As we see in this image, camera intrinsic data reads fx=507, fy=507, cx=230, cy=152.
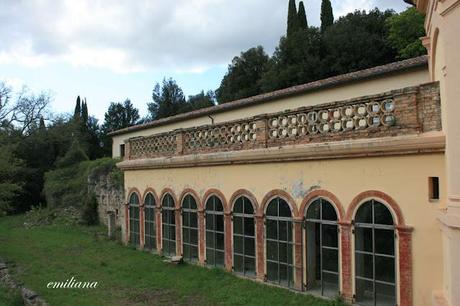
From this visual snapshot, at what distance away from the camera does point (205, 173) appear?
1544 centimetres

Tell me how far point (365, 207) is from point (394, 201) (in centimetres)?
77

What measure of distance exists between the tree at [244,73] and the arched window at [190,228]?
28482mm

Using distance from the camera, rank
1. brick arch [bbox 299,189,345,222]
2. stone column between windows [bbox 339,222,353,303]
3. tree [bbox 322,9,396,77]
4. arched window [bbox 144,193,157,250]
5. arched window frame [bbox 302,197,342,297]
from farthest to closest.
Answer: tree [bbox 322,9,396,77] → arched window [bbox 144,193,157,250] → arched window frame [bbox 302,197,342,297] → brick arch [bbox 299,189,345,222] → stone column between windows [bbox 339,222,353,303]

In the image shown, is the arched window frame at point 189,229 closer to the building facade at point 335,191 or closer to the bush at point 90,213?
the building facade at point 335,191

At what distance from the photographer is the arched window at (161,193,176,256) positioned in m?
17.4

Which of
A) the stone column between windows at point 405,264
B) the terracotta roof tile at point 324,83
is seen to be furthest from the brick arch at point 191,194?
the stone column between windows at point 405,264

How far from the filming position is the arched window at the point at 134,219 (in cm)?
1975

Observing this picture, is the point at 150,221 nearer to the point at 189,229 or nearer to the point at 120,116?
the point at 189,229

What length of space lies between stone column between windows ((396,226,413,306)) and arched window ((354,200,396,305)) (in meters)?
0.21

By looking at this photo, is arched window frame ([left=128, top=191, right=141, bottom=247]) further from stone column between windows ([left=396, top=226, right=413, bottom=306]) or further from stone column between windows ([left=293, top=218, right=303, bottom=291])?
stone column between windows ([left=396, top=226, right=413, bottom=306])

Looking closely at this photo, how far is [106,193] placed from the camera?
29.8 metres

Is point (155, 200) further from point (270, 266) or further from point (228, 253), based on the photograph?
point (270, 266)

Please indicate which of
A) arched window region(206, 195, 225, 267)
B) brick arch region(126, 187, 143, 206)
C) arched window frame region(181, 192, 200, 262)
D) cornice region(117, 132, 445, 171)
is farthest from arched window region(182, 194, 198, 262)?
brick arch region(126, 187, 143, 206)

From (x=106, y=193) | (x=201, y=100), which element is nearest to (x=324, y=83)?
(x=106, y=193)
